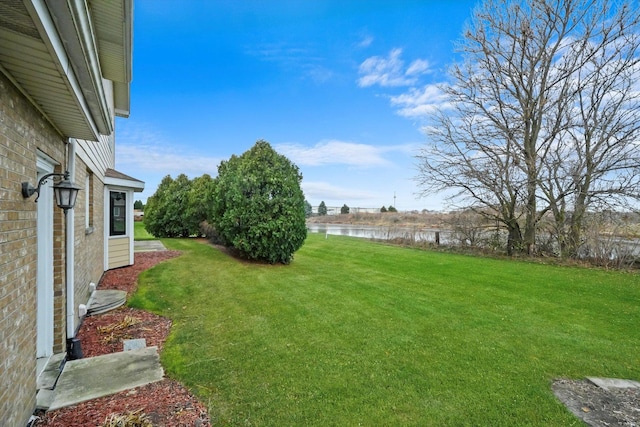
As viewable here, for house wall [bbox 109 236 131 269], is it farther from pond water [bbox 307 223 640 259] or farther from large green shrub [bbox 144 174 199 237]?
large green shrub [bbox 144 174 199 237]

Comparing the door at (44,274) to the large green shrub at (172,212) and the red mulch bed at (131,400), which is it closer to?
the red mulch bed at (131,400)

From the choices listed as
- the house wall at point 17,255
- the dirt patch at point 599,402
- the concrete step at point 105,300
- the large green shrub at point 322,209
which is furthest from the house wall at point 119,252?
the large green shrub at point 322,209

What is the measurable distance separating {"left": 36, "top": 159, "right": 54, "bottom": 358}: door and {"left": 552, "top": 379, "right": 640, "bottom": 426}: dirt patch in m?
5.23

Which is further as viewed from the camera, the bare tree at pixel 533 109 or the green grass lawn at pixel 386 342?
the bare tree at pixel 533 109

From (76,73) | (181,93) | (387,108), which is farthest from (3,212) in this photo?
(387,108)

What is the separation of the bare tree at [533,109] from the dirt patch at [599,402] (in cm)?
998

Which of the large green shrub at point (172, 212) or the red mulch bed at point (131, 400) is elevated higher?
the large green shrub at point (172, 212)

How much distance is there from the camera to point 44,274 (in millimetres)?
3119

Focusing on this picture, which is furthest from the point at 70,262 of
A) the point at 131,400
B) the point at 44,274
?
the point at 131,400

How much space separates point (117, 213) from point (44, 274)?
5.59 m

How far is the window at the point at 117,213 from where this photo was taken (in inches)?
308

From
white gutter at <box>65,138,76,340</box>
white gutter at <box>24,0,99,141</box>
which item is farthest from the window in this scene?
white gutter at <box>24,0,99,141</box>

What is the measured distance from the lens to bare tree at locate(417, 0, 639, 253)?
10234 millimetres

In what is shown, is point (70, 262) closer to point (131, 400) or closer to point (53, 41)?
point (131, 400)
